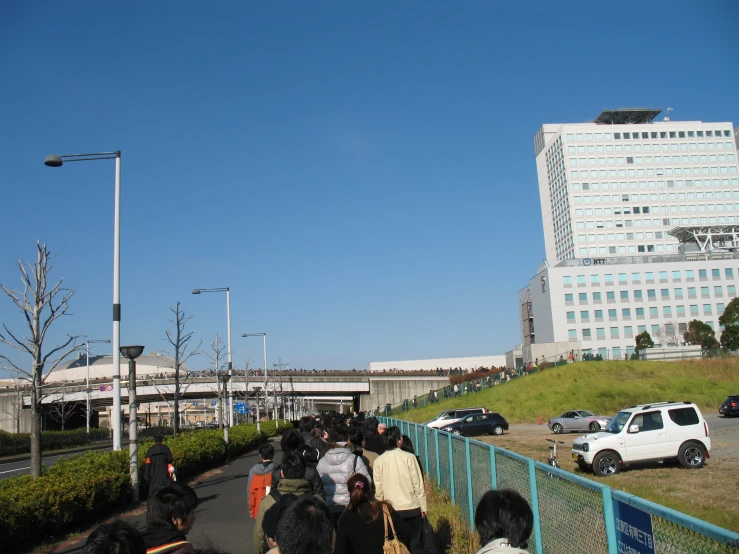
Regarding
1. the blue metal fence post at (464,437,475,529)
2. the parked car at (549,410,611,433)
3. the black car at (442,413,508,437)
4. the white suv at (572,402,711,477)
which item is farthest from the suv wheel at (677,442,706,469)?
the black car at (442,413,508,437)

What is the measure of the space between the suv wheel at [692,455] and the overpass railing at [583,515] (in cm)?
1055

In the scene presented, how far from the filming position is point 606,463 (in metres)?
18.0

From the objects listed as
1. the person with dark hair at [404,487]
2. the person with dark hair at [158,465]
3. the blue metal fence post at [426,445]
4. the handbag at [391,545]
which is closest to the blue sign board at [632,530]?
the handbag at [391,545]

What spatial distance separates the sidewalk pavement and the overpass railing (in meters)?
2.99

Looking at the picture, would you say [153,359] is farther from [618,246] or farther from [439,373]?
[618,246]

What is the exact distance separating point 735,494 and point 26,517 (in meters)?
12.8

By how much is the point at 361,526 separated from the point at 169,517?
197 cm

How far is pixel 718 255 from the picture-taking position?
89688 mm

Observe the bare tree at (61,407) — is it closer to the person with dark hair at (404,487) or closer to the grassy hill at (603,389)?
the grassy hill at (603,389)

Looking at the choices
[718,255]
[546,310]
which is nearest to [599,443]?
[546,310]

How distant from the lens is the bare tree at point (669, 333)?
276ft

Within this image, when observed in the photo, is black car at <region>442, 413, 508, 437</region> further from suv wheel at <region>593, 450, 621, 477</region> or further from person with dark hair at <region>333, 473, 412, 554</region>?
person with dark hair at <region>333, 473, 412, 554</region>

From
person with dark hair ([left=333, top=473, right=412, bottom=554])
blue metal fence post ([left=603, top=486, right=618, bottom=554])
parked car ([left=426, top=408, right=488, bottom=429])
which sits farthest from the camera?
parked car ([left=426, top=408, right=488, bottom=429])

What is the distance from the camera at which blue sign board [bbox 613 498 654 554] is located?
12.1ft
